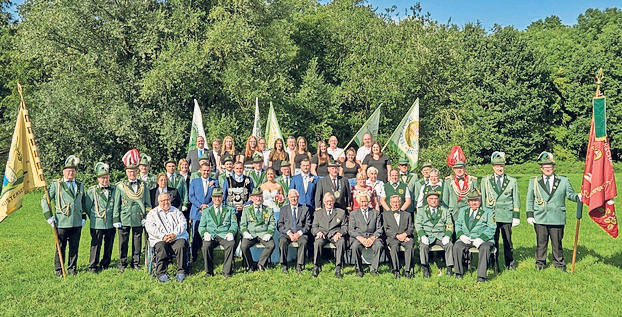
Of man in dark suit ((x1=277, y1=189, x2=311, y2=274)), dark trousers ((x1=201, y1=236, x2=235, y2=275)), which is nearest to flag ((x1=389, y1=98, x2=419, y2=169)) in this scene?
man in dark suit ((x1=277, y1=189, x2=311, y2=274))

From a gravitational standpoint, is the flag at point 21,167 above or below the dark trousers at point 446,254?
above

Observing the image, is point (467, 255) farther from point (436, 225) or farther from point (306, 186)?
point (306, 186)

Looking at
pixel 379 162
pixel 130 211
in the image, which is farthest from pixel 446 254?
pixel 130 211

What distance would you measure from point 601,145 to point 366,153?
174 inches

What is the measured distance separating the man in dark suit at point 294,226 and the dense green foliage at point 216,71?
1280cm

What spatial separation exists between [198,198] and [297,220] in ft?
6.41

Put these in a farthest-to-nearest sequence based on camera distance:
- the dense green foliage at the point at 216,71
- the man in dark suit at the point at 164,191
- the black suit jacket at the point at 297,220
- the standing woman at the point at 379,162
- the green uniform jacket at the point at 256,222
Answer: the dense green foliage at the point at 216,71 < the standing woman at the point at 379,162 < the man in dark suit at the point at 164,191 < the black suit jacket at the point at 297,220 < the green uniform jacket at the point at 256,222

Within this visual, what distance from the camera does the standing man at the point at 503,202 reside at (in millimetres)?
9453

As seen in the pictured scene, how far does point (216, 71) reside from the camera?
22.5 metres

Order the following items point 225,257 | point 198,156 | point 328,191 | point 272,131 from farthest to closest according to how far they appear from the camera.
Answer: point 272,131
point 198,156
point 328,191
point 225,257

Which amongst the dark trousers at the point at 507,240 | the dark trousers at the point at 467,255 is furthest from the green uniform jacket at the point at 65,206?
the dark trousers at the point at 507,240

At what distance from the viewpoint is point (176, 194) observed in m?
10.1

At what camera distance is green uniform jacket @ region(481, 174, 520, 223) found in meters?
9.44

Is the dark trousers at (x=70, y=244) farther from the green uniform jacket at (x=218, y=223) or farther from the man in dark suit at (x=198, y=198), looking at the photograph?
the green uniform jacket at (x=218, y=223)
